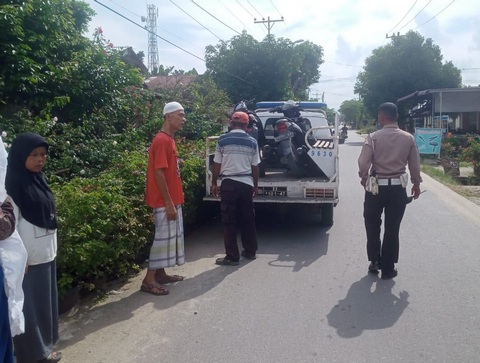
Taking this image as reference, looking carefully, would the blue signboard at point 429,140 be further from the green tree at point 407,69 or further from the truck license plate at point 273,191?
the green tree at point 407,69

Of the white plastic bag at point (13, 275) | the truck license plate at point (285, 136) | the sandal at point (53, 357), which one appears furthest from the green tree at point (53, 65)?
the white plastic bag at point (13, 275)

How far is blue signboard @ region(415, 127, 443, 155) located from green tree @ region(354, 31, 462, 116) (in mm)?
18188

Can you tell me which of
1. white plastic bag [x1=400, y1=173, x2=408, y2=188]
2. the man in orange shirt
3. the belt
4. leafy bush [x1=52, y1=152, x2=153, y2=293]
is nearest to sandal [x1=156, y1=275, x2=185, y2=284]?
the man in orange shirt

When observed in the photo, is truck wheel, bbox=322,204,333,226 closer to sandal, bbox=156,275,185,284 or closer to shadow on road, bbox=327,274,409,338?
shadow on road, bbox=327,274,409,338

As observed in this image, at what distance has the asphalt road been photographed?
4.07 m

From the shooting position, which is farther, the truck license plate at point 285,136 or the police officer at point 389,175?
the truck license plate at point 285,136

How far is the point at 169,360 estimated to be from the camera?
395 cm

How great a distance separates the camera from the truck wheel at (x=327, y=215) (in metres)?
8.10

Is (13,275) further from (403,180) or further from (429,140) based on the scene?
(429,140)

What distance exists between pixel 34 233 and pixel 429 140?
19.7 metres

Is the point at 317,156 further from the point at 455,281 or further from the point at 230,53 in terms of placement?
the point at 230,53

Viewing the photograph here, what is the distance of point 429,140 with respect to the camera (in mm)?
20875

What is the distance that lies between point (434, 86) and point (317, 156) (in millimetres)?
32837

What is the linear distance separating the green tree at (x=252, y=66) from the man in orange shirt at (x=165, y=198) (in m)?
22.4
